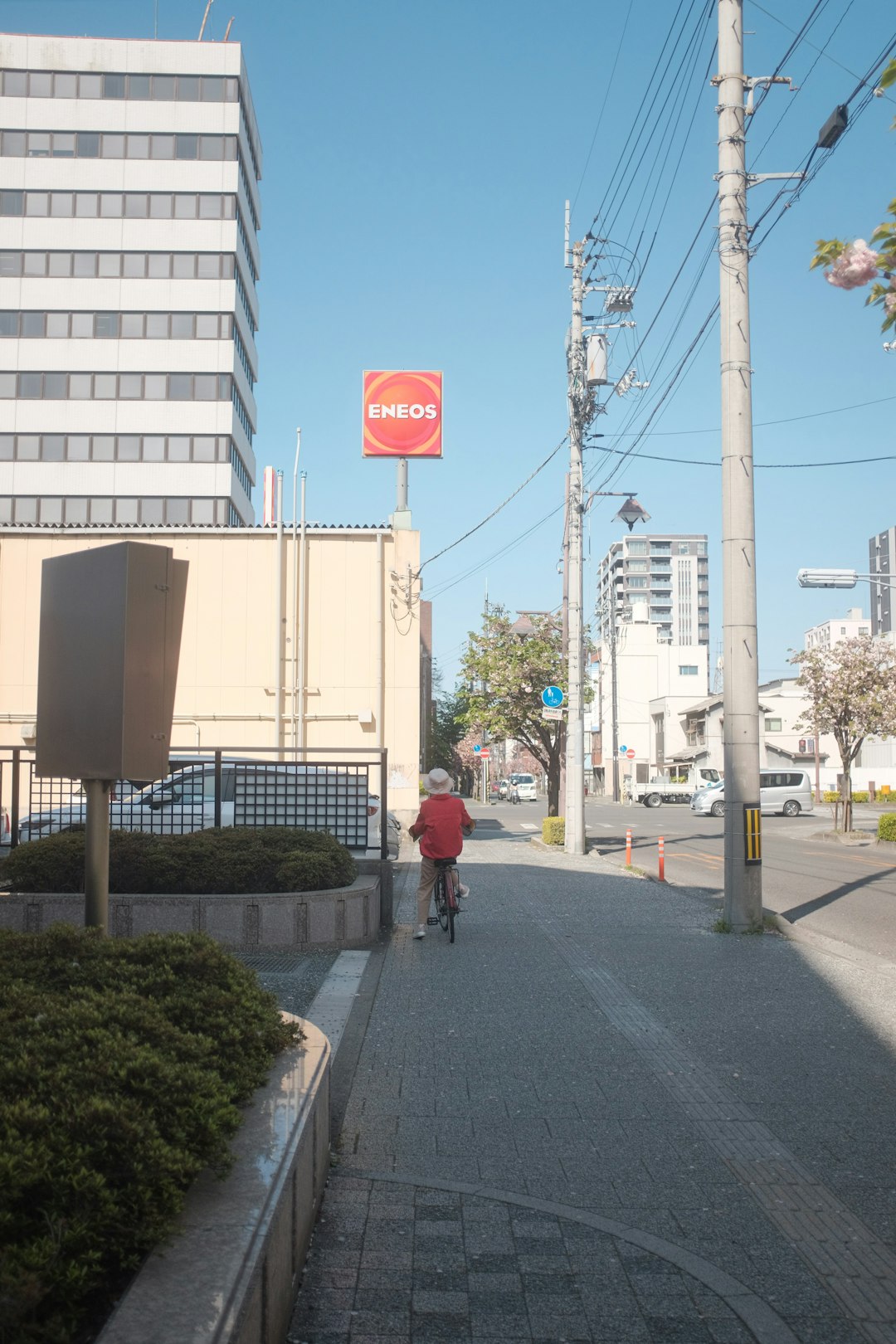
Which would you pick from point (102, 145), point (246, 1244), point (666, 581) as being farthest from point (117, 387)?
point (666, 581)

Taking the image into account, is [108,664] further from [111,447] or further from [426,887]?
[111,447]

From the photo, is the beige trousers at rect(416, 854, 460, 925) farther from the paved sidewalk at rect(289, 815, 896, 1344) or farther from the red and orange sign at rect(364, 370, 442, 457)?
the red and orange sign at rect(364, 370, 442, 457)

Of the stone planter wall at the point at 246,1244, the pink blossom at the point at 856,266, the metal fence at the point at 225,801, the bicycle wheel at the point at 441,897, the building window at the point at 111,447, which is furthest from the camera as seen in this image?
the building window at the point at 111,447

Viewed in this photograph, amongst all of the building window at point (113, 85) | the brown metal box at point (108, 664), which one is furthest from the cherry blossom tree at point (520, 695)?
the building window at point (113, 85)

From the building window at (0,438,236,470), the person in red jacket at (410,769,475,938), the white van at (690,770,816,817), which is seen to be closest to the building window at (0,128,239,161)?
the building window at (0,438,236,470)

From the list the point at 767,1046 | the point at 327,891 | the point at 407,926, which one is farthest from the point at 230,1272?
the point at 407,926

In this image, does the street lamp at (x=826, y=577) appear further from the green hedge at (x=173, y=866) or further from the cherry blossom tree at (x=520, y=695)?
the green hedge at (x=173, y=866)

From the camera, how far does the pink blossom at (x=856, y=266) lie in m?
4.18

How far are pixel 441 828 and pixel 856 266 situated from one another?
8.41 m

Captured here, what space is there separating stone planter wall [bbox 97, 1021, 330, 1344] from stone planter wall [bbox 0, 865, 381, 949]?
239 inches

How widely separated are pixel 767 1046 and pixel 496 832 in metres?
27.8

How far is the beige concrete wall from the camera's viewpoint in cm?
2792

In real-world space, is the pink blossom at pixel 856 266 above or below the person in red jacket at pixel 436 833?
above

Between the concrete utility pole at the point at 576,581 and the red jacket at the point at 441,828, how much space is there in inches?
493
